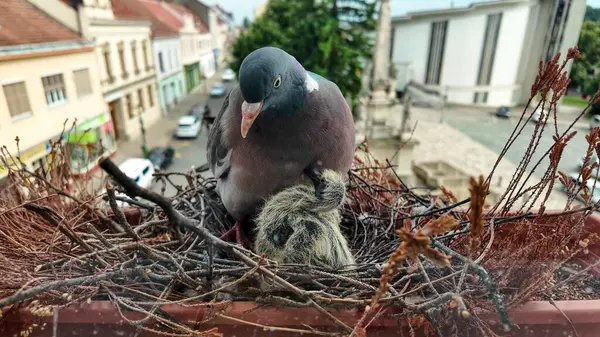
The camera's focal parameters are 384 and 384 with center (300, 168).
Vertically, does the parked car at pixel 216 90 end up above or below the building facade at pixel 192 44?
below

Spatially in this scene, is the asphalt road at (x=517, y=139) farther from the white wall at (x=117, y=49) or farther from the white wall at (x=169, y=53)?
the white wall at (x=169, y=53)

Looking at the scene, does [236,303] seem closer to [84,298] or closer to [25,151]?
[84,298]

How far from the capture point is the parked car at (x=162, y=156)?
481 cm

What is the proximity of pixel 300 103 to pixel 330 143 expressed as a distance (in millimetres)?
134

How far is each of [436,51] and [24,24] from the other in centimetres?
935

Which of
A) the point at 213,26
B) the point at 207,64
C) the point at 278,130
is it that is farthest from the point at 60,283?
the point at 213,26

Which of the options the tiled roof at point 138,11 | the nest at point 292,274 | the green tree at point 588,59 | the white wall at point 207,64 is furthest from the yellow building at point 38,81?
the white wall at point 207,64

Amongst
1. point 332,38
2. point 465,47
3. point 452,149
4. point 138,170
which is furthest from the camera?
point 465,47

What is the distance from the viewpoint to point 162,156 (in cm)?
495

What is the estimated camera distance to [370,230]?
126 cm

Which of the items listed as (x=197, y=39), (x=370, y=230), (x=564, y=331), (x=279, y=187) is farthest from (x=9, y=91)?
(x=197, y=39)

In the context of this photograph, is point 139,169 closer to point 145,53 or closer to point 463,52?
point 145,53

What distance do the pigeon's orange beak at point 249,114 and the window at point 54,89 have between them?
0.73 meters

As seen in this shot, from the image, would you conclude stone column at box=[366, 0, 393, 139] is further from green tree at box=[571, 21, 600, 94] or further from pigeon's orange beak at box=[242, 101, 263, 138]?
pigeon's orange beak at box=[242, 101, 263, 138]
